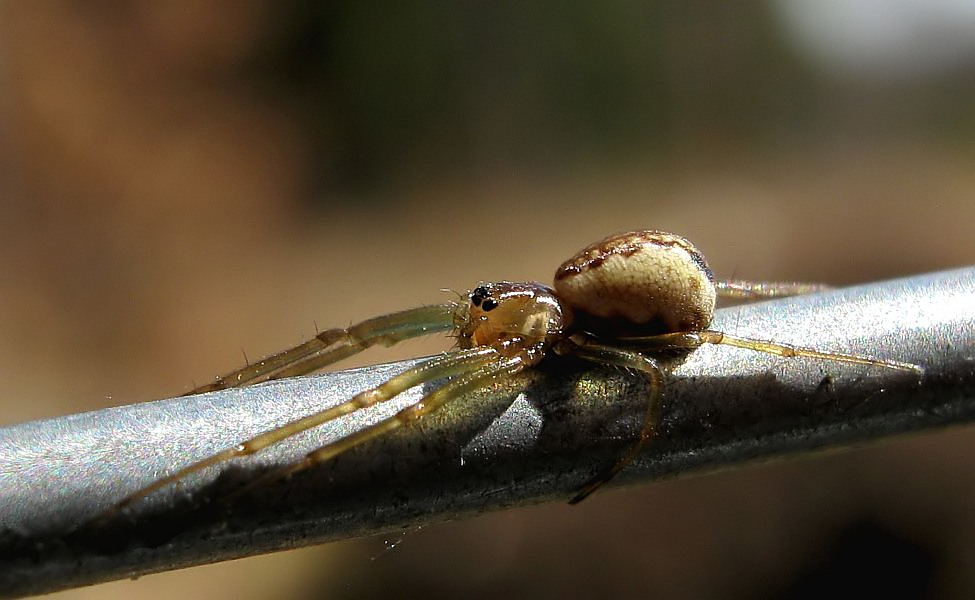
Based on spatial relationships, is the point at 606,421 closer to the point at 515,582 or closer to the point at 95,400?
the point at 515,582

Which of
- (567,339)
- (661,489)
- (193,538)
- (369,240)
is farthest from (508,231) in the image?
(193,538)

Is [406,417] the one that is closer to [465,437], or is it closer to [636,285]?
[465,437]

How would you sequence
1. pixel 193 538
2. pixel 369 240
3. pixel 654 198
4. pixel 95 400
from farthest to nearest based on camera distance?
pixel 654 198 < pixel 369 240 < pixel 95 400 < pixel 193 538

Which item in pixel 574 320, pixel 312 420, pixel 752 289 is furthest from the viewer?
pixel 752 289

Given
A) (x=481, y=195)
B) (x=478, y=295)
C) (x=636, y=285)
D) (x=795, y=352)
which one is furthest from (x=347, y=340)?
(x=481, y=195)

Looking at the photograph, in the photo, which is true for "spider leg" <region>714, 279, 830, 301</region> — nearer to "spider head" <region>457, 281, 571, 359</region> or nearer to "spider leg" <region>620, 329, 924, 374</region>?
"spider head" <region>457, 281, 571, 359</region>

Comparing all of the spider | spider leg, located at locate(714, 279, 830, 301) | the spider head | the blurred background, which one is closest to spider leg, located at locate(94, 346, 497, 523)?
the spider

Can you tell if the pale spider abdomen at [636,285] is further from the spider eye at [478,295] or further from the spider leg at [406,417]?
the spider leg at [406,417]

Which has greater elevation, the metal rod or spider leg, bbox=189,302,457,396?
spider leg, bbox=189,302,457,396
